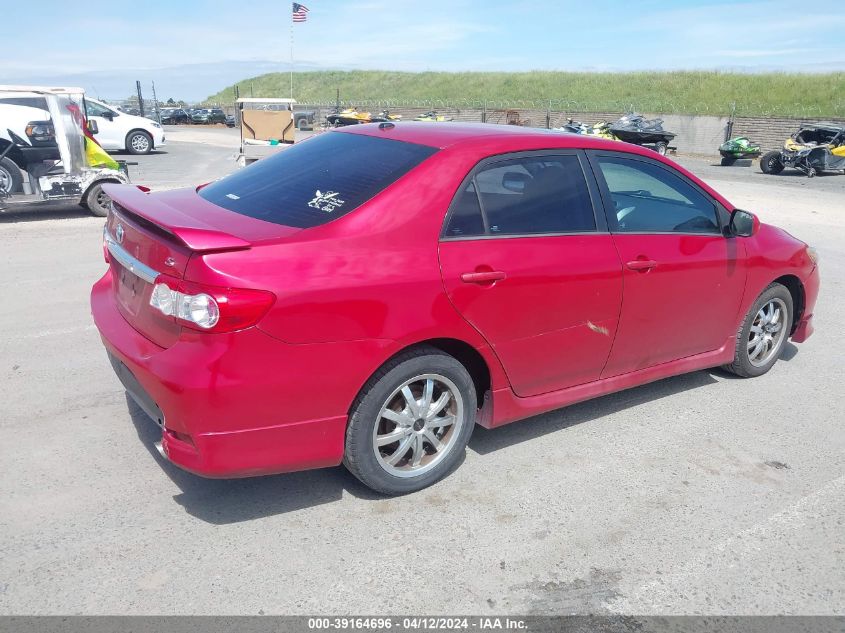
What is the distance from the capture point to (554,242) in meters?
3.70

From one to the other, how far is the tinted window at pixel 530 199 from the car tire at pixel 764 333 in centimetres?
173

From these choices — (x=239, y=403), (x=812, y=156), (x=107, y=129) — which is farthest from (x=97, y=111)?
(x=239, y=403)

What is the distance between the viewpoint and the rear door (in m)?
3.40

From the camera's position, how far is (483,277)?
3.39 metres

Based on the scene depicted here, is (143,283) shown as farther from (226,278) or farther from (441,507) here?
(441,507)

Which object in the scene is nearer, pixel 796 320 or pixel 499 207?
pixel 499 207

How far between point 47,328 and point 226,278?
3.57 metres

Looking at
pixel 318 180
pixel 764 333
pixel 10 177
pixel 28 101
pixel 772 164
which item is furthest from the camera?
pixel 772 164

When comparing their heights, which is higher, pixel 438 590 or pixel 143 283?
pixel 143 283

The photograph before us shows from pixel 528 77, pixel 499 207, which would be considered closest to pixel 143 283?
pixel 499 207

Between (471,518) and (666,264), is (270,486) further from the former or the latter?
(666,264)

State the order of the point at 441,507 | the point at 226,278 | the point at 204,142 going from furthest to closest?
the point at 204,142, the point at 441,507, the point at 226,278

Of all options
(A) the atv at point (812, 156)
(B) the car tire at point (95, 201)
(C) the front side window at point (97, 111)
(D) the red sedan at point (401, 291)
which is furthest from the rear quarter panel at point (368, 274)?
(C) the front side window at point (97, 111)

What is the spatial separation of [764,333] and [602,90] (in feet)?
194
